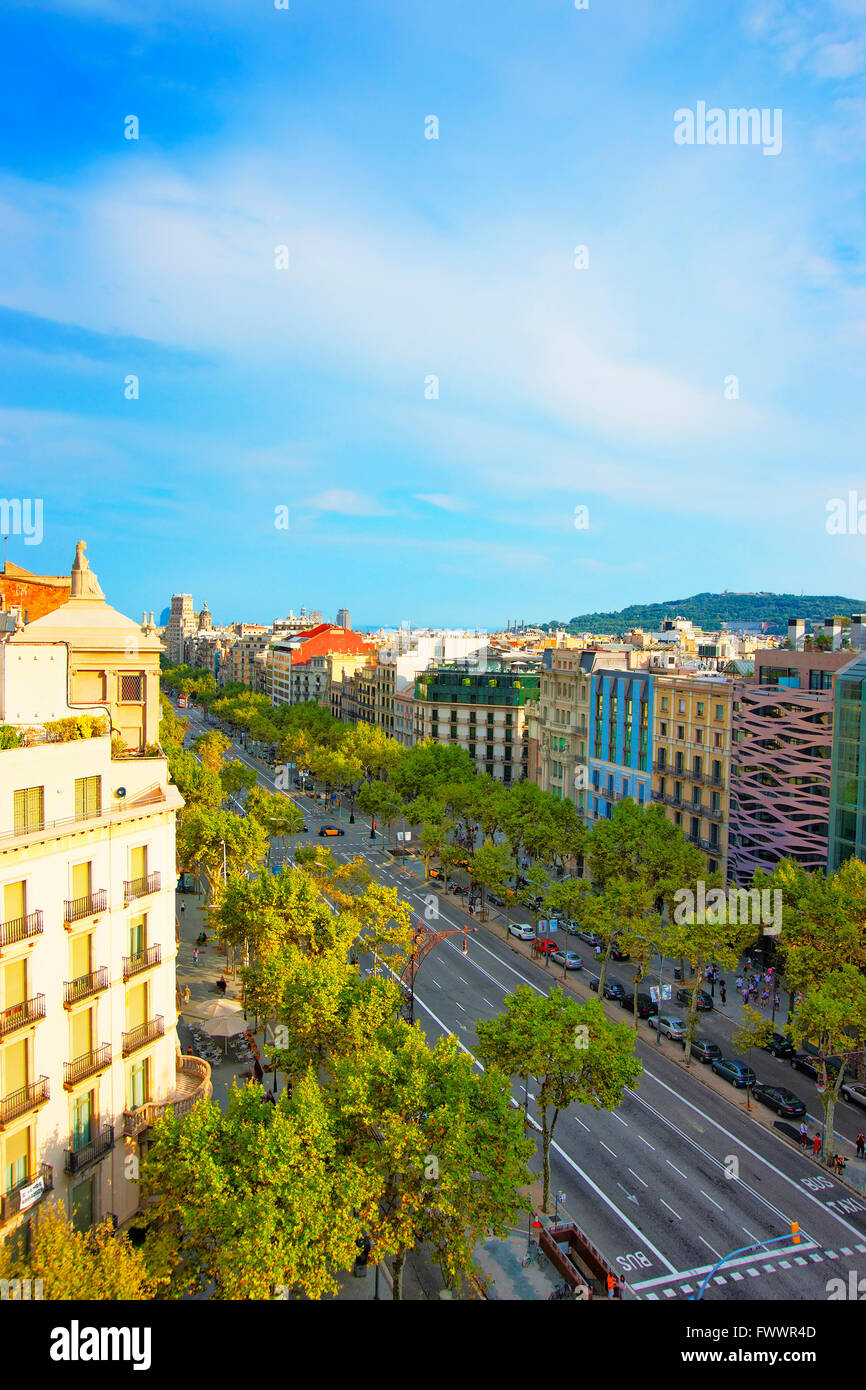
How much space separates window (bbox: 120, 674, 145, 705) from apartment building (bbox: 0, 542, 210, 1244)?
6.12 metres

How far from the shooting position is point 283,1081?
3738 cm

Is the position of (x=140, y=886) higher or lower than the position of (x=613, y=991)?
higher

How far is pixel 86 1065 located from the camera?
897 inches

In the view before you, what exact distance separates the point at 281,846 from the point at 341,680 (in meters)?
69.0

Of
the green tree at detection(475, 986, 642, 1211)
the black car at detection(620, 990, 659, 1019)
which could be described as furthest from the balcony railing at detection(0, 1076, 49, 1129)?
the black car at detection(620, 990, 659, 1019)

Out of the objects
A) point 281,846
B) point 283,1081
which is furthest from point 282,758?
point 283,1081

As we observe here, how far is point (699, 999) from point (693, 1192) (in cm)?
1746

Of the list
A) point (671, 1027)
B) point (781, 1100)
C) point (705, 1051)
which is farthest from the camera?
point (671, 1027)

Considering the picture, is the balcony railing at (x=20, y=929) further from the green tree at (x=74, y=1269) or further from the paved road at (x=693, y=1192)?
the paved road at (x=693, y=1192)

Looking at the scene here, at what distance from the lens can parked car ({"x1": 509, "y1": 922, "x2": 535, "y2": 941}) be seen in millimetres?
56312

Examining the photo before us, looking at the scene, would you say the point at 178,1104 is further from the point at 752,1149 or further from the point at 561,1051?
the point at 752,1149

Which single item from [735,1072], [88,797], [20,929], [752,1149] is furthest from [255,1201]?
[735,1072]
